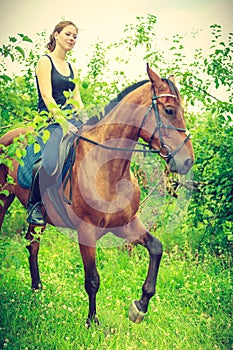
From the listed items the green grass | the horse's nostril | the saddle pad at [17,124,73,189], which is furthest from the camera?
the saddle pad at [17,124,73,189]

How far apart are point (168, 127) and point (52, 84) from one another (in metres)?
1.64

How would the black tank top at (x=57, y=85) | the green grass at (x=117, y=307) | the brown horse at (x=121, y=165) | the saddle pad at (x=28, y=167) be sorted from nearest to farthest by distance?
the brown horse at (x=121, y=165)
the green grass at (x=117, y=307)
the black tank top at (x=57, y=85)
the saddle pad at (x=28, y=167)

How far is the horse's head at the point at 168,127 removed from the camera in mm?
4074

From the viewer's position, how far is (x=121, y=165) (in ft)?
15.0

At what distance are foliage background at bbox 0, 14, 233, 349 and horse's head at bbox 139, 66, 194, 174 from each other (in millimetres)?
583

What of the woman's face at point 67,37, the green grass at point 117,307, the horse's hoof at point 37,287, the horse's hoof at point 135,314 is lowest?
the horse's hoof at point 37,287

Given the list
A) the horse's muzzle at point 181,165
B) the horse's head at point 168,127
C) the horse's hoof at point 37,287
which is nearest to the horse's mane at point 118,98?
the horse's head at point 168,127

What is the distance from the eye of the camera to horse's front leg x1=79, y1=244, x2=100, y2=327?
477 centimetres

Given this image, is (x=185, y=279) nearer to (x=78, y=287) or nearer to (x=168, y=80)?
(x=78, y=287)

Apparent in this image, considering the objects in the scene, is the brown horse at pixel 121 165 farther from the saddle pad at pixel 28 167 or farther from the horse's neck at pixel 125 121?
the saddle pad at pixel 28 167

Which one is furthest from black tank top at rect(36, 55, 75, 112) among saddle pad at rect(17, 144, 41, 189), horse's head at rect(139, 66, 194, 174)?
horse's head at rect(139, 66, 194, 174)

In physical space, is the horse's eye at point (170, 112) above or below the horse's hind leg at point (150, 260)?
above

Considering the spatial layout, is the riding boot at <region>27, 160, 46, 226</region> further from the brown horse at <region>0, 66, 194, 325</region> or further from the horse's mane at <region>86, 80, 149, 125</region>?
the horse's mane at <region>86, 80, 149, 125</region>

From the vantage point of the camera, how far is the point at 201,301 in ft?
17.7
